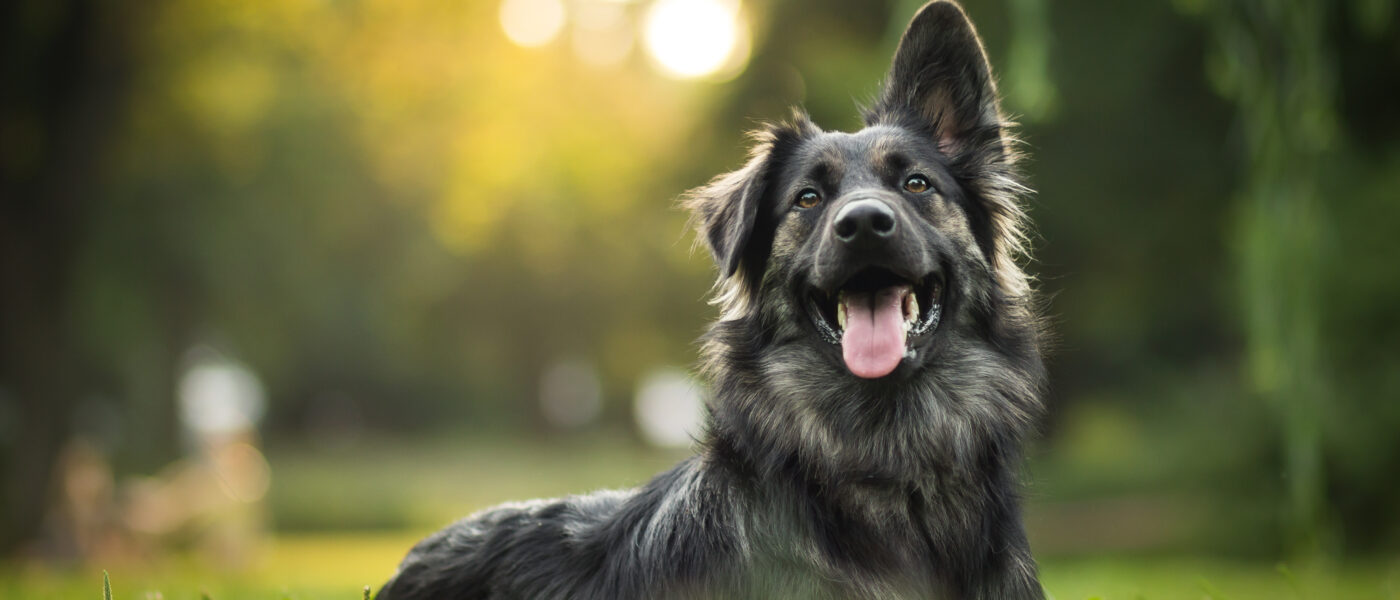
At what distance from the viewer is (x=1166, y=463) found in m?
14.5

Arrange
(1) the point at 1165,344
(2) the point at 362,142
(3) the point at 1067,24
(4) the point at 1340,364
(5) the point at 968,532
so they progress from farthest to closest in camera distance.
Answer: (2) the point at 362,142 < (1) the point at 1165,344 < (3) the point at 1067,24 < (4) the point at 1340,364 < (5) the point at 968,532

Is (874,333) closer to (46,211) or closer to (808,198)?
(808,198)

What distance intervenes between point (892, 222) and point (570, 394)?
4283 centimetres

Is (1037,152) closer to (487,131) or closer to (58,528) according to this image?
(487,131)

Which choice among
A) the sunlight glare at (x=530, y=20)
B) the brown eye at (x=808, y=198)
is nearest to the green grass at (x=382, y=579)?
the brown eye at (x=808, y=198)

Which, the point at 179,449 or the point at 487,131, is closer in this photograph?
the point at 487,131

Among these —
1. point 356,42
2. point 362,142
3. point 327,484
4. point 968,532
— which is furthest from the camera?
point 327,484

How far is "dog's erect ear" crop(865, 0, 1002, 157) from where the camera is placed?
455 centimetres

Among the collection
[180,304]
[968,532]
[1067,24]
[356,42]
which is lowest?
[968,532]

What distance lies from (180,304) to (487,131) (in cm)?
1161

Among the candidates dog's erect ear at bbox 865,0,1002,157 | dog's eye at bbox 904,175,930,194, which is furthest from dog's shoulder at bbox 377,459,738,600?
dog's erect ear at bbox 865,0,1002,157

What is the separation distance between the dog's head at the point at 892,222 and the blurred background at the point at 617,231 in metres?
0.63

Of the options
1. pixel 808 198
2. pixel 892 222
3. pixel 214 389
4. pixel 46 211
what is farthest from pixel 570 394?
pixel 892 222

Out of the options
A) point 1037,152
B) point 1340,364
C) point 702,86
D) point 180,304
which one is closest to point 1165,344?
point 1037,152
